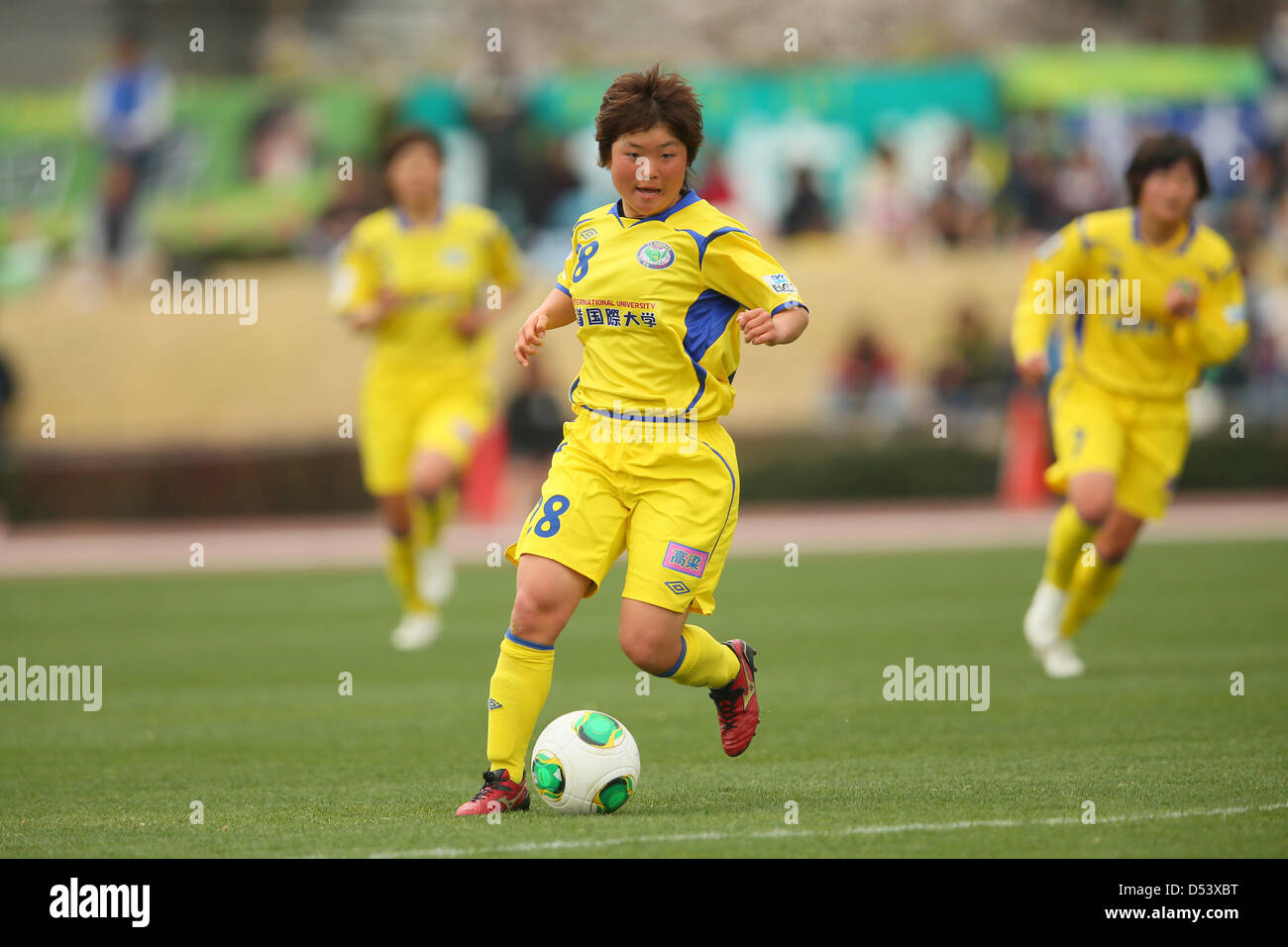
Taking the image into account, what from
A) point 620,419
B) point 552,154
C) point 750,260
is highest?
point 552,154

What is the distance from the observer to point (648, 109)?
5.96 meters

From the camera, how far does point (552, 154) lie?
86.9ft

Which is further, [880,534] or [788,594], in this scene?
[880,534]

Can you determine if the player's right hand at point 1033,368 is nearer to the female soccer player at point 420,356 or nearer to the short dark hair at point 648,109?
the short dark hair at point 648,109

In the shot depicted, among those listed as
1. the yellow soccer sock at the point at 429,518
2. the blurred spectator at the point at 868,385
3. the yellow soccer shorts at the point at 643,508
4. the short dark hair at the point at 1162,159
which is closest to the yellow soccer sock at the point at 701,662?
the yellow soccer shorts at the point at 643,508

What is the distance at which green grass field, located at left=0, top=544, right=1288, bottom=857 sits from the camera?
5.45 meters

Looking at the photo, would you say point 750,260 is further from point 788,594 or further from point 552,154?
point 552,154

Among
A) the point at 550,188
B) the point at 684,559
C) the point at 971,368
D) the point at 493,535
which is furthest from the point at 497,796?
the point at 550,188

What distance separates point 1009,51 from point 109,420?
52.0 feet

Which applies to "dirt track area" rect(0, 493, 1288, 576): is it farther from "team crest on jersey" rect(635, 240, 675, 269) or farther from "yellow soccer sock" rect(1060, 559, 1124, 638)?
"team crest on jersey" rect(635, 240, 675, 269)

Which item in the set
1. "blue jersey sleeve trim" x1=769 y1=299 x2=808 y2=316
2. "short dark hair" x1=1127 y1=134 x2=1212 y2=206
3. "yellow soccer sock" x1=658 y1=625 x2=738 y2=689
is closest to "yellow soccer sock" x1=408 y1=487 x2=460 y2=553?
"short dark hair" x1=1127 y1=134 x2=1212 y2=206

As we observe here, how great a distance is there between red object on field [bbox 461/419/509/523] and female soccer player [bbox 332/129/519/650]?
9.00m

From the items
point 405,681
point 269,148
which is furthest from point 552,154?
point 405,681
